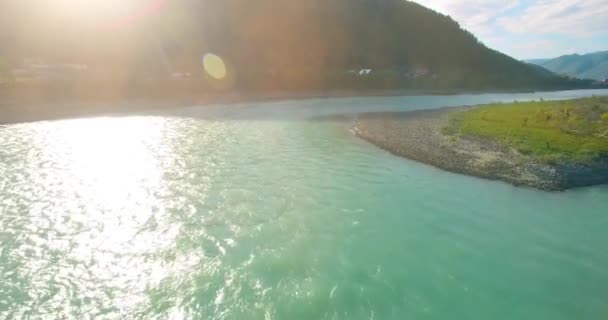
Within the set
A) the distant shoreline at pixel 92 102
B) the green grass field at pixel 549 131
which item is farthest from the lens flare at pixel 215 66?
the green grass field at pixel 549 131

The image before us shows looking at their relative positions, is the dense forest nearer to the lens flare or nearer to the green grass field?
the lens flare

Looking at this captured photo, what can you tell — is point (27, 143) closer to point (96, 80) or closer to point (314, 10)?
point (96, 80)

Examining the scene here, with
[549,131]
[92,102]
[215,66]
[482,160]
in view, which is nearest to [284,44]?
[215,66]

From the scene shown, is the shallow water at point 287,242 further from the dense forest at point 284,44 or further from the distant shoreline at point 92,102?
the dense forest at point 284,44

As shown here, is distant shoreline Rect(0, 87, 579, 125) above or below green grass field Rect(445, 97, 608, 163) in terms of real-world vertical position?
above

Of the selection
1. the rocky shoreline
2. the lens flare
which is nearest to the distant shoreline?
the lens flare

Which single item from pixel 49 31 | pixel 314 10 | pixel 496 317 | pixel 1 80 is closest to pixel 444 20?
pixel 314 10
